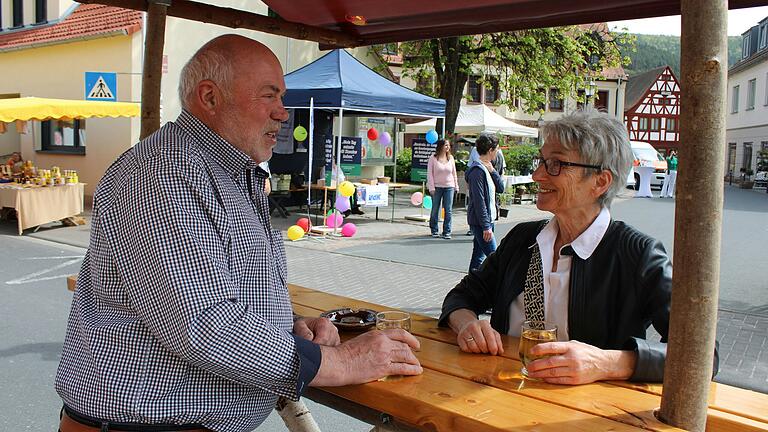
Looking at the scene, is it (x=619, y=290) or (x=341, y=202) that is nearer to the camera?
(x=619, y=290)

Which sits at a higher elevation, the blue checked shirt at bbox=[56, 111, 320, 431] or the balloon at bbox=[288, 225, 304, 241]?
the blue checked shirt at bbox=[56, 111, 320, 431]

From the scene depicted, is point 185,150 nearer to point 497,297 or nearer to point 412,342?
point 412,342

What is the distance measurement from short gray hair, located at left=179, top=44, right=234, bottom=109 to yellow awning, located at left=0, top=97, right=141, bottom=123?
12.5 m

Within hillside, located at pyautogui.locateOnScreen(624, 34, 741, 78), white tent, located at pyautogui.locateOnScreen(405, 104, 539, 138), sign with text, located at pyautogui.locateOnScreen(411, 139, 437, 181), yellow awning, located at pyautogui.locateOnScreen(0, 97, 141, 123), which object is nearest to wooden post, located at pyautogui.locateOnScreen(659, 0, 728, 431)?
yellow awning, located at pyautogui.locateOnScreen(0, 97, 141, 123)

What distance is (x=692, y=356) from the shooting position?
1.56 m

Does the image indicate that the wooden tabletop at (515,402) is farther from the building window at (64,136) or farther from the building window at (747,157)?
the building window at (747,157)

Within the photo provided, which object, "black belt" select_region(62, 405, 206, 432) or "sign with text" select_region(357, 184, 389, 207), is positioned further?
"sign with text" select_region(357, 184, 389, 207)

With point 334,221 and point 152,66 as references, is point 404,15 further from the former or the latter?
point 334,221

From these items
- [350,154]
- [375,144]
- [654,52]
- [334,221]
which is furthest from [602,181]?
[654,52]

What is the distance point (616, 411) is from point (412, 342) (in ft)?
2.17

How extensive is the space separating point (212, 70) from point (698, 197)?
1329 mm

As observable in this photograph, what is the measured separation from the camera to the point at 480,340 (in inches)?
87.2

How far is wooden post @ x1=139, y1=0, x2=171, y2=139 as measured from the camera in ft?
10.9

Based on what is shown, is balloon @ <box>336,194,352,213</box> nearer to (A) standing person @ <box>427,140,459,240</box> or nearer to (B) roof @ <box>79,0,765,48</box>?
(A) standing person @ <box>427,140,459,240</box>
